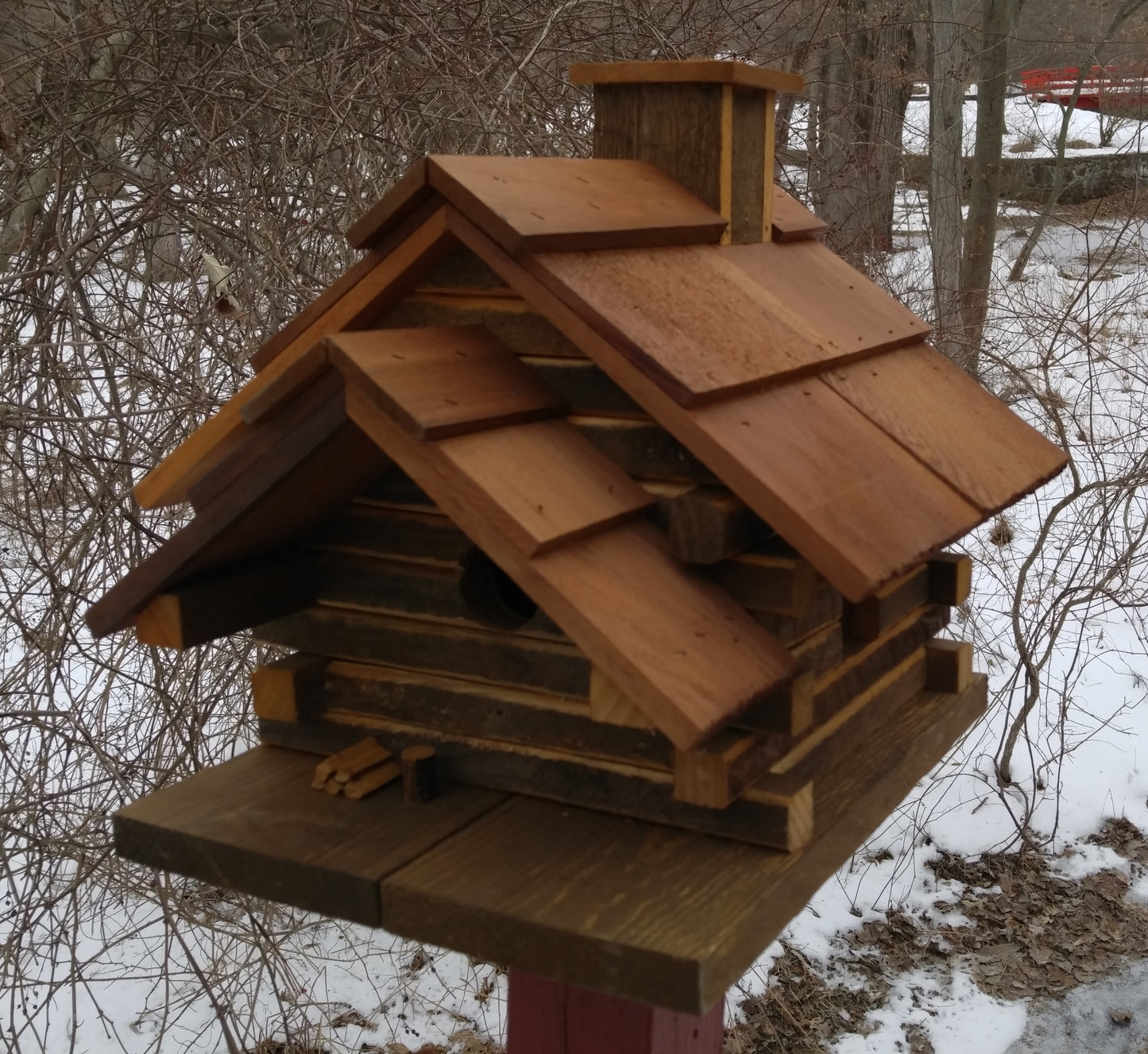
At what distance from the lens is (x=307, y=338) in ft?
5.50

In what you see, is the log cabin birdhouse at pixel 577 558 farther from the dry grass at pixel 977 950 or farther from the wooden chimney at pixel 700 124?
the dry grass at pixel 977 950

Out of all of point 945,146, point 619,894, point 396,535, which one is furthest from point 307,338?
point 945,146

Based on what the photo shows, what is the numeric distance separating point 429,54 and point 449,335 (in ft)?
6.98

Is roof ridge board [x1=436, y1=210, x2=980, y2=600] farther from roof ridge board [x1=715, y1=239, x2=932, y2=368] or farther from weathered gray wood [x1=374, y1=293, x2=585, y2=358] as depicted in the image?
roof ridge board [x1=715, y1=239, x2=932, y2=368]

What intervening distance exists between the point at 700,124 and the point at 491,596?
0.80 metres

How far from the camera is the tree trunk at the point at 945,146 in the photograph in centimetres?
710

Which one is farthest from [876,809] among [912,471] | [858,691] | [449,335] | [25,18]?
[25,18]

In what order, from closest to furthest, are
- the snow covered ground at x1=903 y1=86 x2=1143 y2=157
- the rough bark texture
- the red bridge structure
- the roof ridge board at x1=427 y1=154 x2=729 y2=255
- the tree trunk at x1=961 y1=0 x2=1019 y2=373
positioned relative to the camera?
the roof ridge board at x1=427 y1=154 x2=729 y2=255 < the rough bark texture < the tree trunk at x1=961 y1=0 x2=1019 y2=373 < the red bridge structure < the snow covered ground at x1=903 y1=86 x2=1143 y2=157

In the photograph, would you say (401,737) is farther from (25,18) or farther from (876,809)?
(25,18)

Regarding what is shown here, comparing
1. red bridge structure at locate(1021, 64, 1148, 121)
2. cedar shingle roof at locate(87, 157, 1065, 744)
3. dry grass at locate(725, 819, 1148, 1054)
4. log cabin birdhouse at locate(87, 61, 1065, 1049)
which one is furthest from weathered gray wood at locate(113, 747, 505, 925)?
red bridge structure at locate(1021, 64, 1148, 121)

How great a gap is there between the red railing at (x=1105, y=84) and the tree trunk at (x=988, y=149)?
55cm

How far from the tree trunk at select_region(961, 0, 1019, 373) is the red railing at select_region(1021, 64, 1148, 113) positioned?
55cm

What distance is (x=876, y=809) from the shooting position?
1839 millimetres

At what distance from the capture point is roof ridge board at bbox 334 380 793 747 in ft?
4.43
